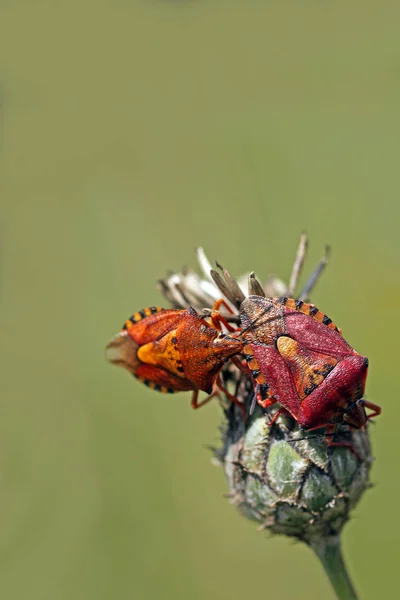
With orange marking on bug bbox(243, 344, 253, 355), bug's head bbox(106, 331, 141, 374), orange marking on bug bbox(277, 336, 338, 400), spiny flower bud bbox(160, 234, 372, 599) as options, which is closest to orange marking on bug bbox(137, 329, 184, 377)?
bug's head bbox(106, 331, 141, 374)

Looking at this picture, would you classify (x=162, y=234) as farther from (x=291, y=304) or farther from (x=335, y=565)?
(x=335, y=565)

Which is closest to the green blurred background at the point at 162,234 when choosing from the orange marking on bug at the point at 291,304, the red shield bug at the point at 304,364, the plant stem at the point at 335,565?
the plant stem at the point at 335,565

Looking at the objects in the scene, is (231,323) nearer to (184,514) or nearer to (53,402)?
(184,514)

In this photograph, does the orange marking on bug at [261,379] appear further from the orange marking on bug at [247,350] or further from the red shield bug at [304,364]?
the orange marking on bug at [247,350]

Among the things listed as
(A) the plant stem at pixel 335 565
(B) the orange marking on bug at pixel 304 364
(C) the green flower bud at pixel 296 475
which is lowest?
(A) the plant stem at pixel 335 565

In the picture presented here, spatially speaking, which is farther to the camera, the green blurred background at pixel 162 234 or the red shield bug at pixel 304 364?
the green blurred background at pixel 162 234
